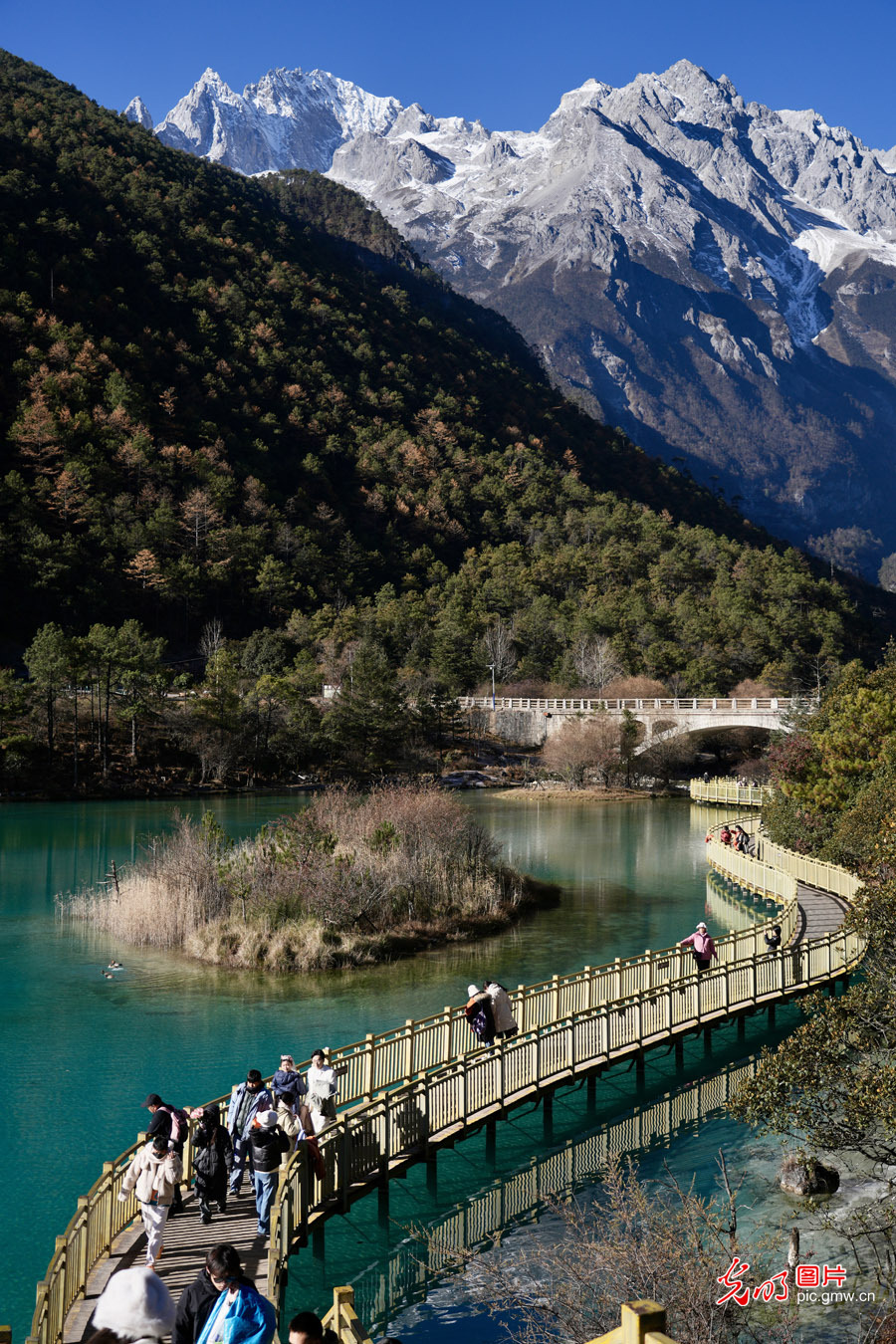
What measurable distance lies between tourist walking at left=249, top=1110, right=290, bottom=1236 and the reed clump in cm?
1289

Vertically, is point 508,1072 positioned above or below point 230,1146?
below

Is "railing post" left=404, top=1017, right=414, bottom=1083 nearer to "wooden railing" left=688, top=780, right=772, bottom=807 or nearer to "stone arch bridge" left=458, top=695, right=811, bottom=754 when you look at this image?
"wooden railing" left=688, top=780, right=772, bottom=807

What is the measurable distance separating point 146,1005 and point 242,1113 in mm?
10059

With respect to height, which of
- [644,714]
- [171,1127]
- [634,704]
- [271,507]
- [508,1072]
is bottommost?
[508,1072]

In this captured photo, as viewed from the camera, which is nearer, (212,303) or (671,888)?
(671,888)

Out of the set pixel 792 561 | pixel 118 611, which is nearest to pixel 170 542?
pixel 118 611

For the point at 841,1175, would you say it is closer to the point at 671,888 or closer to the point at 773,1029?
the point at 773,1029

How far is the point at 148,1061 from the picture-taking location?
1773 centimetres

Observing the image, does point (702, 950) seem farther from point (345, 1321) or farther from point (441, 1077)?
point (345, 1321)

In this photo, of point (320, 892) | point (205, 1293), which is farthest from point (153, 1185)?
point (320, 892)

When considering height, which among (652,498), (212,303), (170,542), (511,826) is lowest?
(511,826)

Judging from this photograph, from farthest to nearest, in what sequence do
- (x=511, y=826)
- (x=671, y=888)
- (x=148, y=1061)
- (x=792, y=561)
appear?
(x=792, y=561), (x=511, y=826), (x=671, y=888), (x=148, y=1061)

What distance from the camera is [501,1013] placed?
610 inches

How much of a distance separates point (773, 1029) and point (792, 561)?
11309 centimetres
